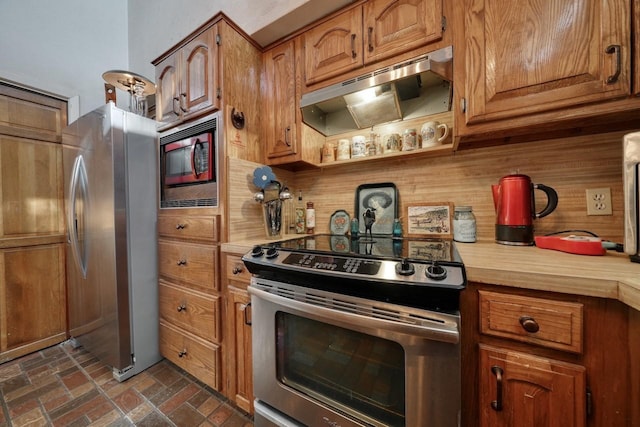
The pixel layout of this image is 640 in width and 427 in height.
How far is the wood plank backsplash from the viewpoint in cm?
97

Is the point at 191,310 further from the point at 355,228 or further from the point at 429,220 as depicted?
the point at 429,220

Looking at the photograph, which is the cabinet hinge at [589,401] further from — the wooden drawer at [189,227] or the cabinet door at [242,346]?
the wooden drawer at [189,227]

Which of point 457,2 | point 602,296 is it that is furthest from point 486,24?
point 602,296

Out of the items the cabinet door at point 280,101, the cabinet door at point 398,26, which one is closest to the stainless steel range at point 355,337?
the cabinet door at point 280,101

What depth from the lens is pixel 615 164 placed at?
95cm

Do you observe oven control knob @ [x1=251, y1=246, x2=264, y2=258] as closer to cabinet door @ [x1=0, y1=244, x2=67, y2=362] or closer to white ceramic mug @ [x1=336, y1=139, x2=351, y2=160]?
white ceramic mug @ [x1=336, y1=139, x2=351, y2=160]

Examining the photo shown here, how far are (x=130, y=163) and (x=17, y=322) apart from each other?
166 centimetres

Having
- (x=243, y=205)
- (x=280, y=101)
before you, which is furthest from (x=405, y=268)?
(x=280, y=101)

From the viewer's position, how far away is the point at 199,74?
136 centimetres

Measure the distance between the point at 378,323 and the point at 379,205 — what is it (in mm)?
873

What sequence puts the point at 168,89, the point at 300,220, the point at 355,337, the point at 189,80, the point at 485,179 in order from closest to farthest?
the point at 355,337, the point at 485,179, the point at 189,80, the point at 168,89, the point at 300,220

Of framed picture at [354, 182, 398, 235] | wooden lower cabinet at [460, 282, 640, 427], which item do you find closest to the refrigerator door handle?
framed picture at [354, 182, 398, 235]

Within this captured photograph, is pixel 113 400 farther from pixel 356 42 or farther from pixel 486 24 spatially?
pixel 486 24

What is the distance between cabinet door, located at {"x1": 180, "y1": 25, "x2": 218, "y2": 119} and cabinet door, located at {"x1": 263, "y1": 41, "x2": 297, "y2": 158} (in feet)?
1.07
